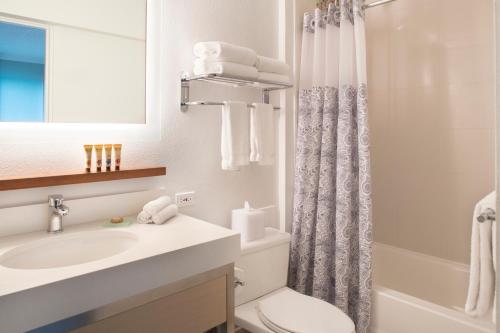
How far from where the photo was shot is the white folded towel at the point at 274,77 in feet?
5.71

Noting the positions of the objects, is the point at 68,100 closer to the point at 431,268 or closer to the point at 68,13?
the point at 68,13

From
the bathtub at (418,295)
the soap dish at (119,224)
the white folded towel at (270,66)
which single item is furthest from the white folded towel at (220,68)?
the bathtub at (418,295)

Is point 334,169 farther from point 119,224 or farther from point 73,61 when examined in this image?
point 73,61

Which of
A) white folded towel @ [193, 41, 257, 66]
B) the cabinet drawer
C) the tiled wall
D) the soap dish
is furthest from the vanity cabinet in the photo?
the tiled wall

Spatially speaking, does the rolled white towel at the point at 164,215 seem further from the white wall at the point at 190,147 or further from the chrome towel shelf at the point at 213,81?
the chrome towel shelf at the point at 213,81

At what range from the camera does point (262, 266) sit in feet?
5.74

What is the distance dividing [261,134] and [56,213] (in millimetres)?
979

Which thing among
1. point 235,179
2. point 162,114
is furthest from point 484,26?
point 162,114

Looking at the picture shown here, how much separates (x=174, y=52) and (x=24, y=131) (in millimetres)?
718

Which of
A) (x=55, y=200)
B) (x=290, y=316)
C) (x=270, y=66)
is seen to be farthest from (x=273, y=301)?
(x=270, y=66)

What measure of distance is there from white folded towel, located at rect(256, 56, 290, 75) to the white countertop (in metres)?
0.88

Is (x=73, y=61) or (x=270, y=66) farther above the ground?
(x=270, y=66)

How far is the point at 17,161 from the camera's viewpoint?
3.97 ft

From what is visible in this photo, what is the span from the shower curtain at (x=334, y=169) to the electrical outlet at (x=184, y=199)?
0.67m
